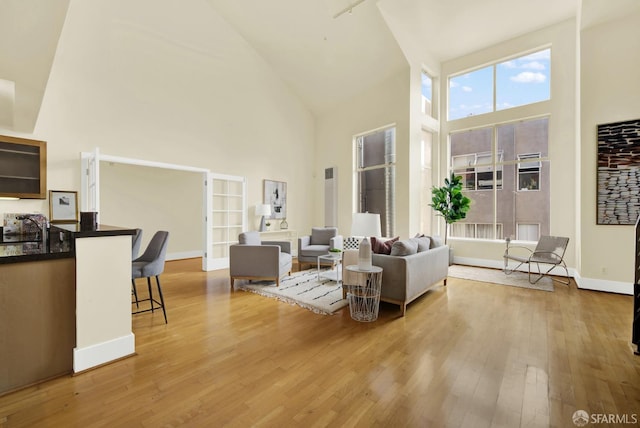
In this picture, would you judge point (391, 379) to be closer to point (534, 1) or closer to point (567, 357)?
point (567, 357)

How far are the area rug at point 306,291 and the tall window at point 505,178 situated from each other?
4.16 meters

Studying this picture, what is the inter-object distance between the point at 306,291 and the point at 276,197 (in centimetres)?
378

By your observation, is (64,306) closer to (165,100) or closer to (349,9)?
(165,100)

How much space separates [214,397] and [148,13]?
6.56 meters

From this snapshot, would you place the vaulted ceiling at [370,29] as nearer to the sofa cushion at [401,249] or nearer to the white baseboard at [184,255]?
the white baseboard at [184,255]

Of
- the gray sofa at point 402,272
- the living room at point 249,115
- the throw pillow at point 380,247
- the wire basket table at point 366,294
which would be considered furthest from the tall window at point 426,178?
the wire basket table at point 366,294

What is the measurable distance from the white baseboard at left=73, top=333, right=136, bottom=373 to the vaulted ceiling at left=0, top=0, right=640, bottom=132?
3275 millimetres

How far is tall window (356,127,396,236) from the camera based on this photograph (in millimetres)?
6781

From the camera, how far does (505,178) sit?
20.3 feet

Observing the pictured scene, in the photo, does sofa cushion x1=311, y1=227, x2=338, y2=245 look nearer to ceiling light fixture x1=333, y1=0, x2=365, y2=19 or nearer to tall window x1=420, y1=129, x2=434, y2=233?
tall window x1=420, y1=129, x2=434, y2=233

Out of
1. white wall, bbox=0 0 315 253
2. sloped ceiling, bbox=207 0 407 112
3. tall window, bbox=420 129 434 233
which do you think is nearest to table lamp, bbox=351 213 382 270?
tall window, bbox=420 129 434 233

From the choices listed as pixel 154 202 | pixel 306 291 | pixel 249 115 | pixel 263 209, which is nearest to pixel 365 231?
pixel 306 291

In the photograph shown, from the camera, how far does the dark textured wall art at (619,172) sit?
4.07m

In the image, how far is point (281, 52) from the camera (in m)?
6.84
